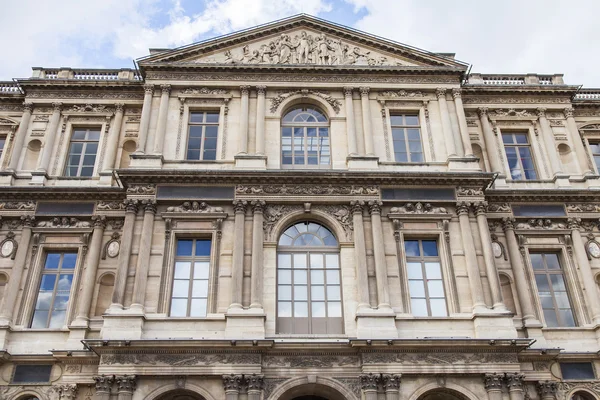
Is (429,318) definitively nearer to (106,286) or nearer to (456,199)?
(456,199)

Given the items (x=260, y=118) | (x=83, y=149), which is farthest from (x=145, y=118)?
(x=260, y=118)

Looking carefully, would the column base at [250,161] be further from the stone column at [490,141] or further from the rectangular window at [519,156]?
the rectangular window at [519,156]

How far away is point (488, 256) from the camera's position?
19172mm

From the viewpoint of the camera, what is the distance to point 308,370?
17.1 metres

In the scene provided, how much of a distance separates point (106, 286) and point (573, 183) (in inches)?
696

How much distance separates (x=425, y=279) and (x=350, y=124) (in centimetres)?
638

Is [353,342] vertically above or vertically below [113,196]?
below

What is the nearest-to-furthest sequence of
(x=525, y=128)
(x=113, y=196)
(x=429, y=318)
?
(x=429, y=318) → (x=113, y=196) → (x=525, y=128)

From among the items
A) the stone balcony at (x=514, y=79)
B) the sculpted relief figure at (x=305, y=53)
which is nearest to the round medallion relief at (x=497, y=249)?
the stone balcony at (x=514, y=79)

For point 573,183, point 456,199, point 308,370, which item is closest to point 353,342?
point 308,370

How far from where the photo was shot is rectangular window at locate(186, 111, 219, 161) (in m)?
21.4

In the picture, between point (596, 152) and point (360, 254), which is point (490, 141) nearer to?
point (596, 152)

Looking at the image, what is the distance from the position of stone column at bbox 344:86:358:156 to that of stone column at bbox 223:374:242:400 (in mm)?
8743

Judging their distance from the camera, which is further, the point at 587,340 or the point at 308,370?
the point at 587,340
